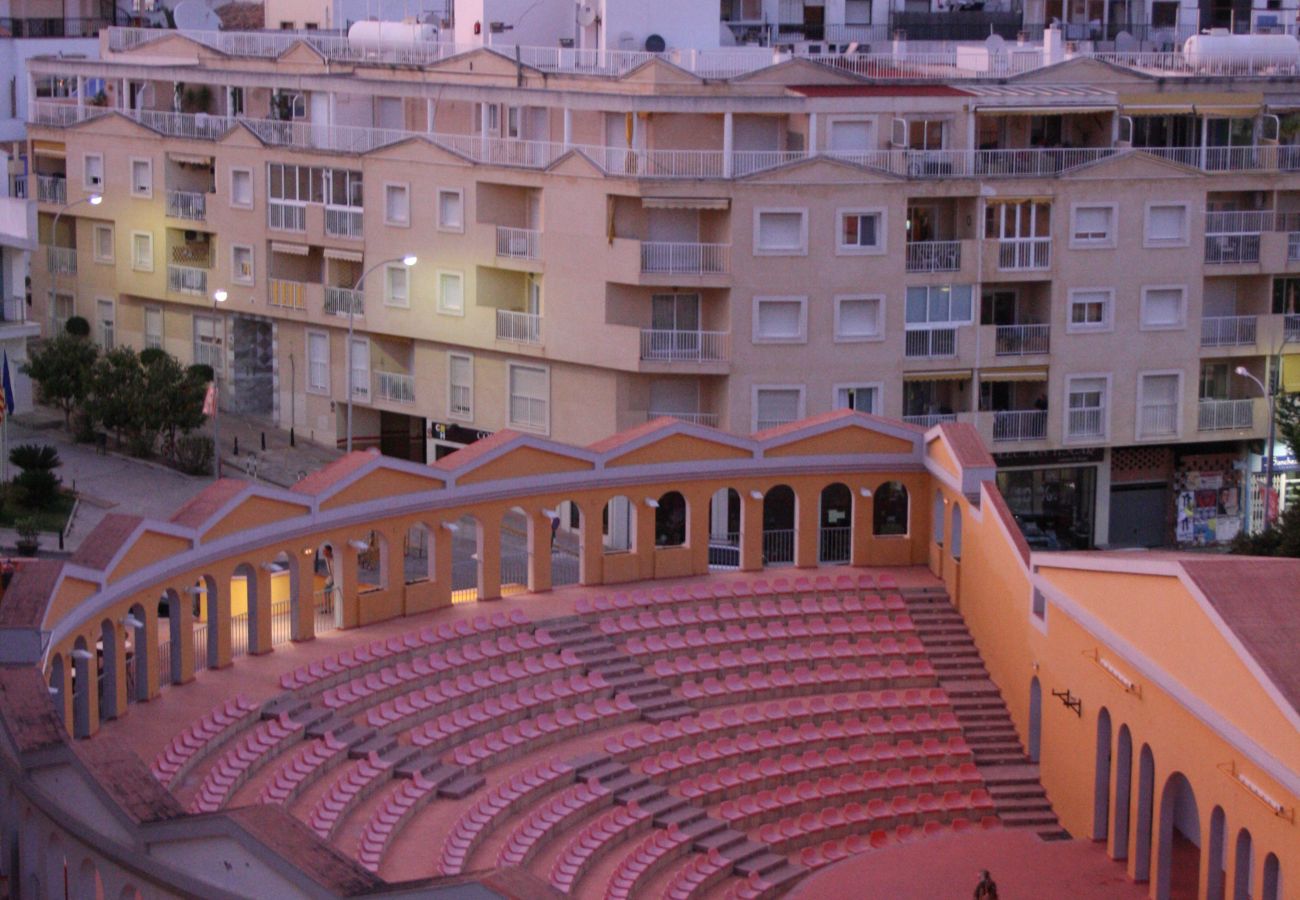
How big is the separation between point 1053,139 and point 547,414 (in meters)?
17.7

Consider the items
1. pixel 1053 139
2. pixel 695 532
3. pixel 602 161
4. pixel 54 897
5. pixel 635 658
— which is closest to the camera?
pixel 54 897

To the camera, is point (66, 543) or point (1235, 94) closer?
point (66, 543)

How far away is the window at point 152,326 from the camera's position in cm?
8612

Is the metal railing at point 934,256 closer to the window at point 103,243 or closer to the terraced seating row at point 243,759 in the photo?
the window at point 103,243

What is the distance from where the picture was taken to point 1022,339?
73.9 meters

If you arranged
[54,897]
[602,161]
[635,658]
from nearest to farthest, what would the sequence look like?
1. [54,897]
2. [635,658]
3. [602,161]

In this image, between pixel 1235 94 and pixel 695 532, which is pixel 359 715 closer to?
pixel 695 532

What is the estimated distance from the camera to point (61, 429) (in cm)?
7650

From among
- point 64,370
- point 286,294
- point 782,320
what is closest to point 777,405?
A: point 782,320

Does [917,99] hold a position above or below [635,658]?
above

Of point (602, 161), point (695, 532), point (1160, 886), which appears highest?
point (602, 161)

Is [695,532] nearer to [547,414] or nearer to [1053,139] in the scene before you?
[547,414]

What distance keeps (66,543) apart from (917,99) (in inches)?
1094

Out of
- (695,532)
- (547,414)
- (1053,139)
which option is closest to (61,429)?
(547,414)
